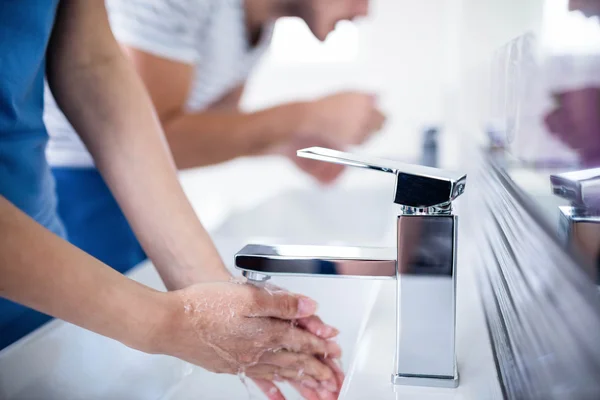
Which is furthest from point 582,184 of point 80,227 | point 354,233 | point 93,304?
point 354,233

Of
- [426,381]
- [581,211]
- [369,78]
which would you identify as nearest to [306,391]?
[426,381]

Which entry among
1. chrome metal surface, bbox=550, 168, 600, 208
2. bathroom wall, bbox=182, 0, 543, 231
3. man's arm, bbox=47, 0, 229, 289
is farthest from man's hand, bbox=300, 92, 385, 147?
bathroom wall, bbox=182, 0, 543, 231

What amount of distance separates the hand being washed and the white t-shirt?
0.43 m

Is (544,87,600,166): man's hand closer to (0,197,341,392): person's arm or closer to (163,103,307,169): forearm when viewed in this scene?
(0,197,341,392): person's arm

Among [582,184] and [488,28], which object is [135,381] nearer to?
[582,184]

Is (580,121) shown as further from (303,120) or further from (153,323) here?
(303,120)

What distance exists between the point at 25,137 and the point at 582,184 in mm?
476

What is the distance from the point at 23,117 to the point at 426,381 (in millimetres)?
411

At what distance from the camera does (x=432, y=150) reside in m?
1.06

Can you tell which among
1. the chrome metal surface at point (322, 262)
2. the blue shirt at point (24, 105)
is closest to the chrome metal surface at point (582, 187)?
the chrome metal surface at point (322, 262)

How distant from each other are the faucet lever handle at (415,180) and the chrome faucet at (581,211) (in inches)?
2.2

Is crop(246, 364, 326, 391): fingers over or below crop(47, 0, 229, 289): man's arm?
below

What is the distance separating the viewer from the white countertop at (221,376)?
→ 392mm

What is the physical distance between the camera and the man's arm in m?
0.54
